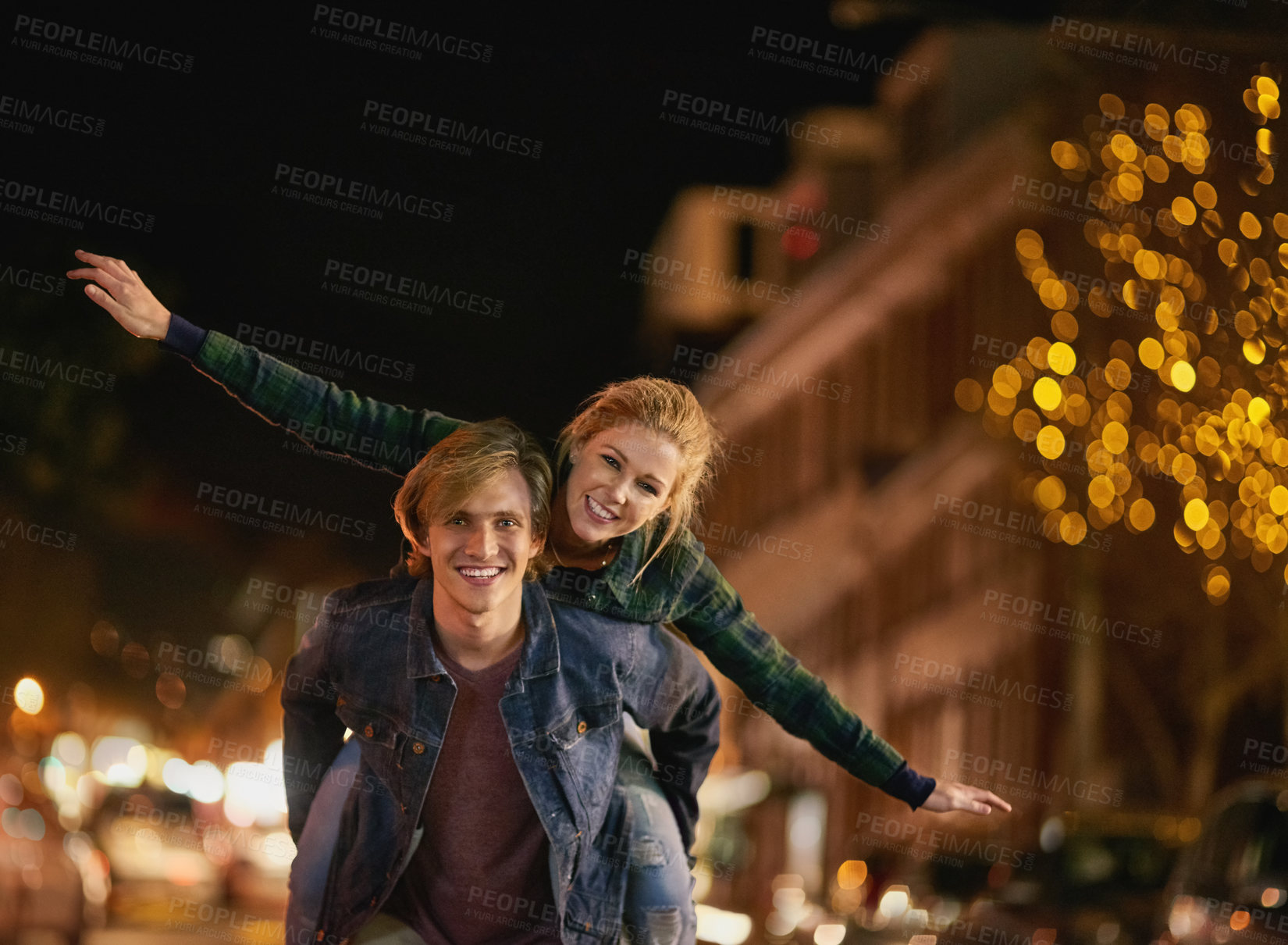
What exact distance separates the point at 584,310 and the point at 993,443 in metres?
6.94

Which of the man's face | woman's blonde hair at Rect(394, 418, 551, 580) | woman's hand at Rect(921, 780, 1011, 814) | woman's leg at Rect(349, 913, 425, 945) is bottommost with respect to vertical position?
woman's leg at Rect(349, 913, 425, 945)

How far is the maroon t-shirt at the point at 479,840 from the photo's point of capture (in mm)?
3557

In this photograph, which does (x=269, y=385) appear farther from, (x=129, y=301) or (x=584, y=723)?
(x=584, y=723)

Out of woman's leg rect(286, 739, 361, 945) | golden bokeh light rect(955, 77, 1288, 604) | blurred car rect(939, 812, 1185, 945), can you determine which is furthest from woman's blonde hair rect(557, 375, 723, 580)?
golden bokeh light rect(955, 77, 1288, 604)

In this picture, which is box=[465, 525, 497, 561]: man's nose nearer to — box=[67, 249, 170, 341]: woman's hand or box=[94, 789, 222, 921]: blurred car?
box=[67, 249, 170, 341]: woman's hand

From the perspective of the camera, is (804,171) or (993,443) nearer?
(993,443)

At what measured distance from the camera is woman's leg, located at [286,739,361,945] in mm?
3658

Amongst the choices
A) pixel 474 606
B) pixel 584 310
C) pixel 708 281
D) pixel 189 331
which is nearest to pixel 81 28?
pixel 189 331

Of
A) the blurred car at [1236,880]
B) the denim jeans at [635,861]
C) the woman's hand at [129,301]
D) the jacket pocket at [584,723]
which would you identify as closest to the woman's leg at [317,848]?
the denim jeans at [635,861]

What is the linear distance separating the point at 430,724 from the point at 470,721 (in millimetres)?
115

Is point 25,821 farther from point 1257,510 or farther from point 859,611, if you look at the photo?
point 859,611

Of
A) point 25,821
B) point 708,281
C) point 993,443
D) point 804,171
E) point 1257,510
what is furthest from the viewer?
point 804,171

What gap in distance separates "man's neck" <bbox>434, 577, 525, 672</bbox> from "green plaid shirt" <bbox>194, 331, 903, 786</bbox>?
0.21 meters

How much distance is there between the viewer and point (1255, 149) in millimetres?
10992
